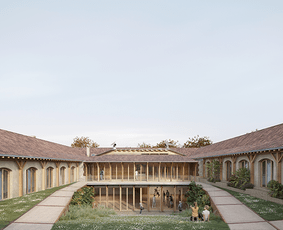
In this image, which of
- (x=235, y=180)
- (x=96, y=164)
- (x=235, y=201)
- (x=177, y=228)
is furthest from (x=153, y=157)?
(x=177, y=228)

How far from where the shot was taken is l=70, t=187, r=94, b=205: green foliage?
2161cm

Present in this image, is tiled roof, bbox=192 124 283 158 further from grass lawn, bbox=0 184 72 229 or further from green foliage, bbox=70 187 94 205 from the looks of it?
grass lawn, bbox=0 184 72 229

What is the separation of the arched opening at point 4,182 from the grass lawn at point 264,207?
58.3 feet

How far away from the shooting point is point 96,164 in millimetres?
36875

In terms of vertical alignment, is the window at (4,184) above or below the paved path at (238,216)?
above

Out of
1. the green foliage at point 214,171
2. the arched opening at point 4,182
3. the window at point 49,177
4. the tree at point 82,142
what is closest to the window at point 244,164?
the green foliage at point 214,171

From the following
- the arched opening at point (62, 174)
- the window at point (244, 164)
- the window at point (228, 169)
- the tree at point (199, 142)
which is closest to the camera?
the window at point (244, 164)

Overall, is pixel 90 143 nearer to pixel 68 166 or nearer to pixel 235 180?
pixel 68 166

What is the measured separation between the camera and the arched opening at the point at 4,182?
1850 centimetres

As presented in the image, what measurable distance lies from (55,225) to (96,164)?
23764 mm

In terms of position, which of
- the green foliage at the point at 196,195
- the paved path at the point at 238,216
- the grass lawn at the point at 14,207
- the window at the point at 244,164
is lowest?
the green foliage at the point at 196,195

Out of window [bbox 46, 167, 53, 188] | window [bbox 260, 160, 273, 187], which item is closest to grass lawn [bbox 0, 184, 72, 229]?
window [bbox 46, 167, 53, 188]

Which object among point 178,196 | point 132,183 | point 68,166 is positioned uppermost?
point 68,166

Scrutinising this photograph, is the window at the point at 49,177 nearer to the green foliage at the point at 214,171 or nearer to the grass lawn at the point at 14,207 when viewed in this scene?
the grass lawn at the point at 14,207
